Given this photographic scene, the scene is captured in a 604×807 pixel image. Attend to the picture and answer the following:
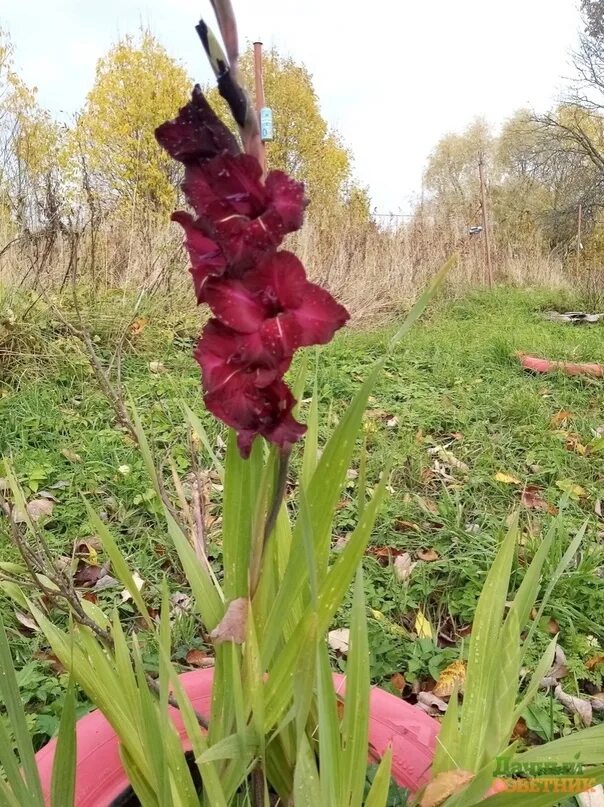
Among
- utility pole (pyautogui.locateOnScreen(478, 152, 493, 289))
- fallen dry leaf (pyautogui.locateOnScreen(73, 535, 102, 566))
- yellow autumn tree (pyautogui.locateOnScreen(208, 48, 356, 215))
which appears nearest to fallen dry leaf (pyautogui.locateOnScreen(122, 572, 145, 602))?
fallen dry leaf (pyautogui.locateOnScreen(73, 535, 102, 566))

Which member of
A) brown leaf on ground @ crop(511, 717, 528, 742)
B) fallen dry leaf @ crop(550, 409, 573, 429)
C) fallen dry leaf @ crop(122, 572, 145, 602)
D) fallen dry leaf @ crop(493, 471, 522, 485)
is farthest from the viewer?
fallen dry leaf @ crop(550, 409, 573, 429)

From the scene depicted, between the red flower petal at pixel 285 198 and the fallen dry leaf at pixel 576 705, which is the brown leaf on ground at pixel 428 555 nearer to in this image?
the fallen dry leaf at pixel 576 705

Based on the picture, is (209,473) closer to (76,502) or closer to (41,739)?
(76,502)

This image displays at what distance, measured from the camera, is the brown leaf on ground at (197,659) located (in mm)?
1404

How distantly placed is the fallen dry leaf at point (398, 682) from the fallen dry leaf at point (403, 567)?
1.13ft

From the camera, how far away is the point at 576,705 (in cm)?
129

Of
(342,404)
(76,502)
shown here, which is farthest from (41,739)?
(342,404)

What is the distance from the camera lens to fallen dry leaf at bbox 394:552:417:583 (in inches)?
66.9

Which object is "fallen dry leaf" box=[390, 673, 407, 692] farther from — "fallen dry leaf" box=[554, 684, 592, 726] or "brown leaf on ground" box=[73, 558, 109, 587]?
"brown leaf on ground" box=[73, 558, 109, 587]

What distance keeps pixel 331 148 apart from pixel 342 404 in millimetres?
16686

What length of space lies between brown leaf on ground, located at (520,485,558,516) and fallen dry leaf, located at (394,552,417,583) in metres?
0.53

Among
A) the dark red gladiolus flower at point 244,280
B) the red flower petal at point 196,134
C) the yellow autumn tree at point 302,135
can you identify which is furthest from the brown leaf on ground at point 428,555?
the yellow autumn tree at point 302,135

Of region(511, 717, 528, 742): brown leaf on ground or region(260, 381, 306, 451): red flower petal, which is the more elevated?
region(260, 381, 306, 451): red flower petal

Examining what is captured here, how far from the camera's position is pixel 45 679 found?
4.20ft
